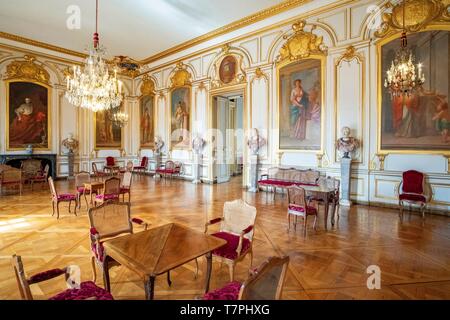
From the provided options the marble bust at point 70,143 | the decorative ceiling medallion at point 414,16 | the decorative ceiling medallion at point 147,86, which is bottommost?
the marble bust at point 70,143

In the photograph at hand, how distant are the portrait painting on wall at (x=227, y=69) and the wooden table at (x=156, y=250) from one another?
8000 mm

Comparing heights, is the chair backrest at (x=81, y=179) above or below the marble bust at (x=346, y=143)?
below

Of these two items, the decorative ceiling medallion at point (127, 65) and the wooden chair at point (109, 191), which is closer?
the wooden chair at point (109, 191)

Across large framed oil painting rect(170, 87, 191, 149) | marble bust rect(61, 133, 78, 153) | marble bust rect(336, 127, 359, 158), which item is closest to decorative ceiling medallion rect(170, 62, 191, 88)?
large framed oil painting rect(170, 87, 191, 149)

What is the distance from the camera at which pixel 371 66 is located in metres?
6.56

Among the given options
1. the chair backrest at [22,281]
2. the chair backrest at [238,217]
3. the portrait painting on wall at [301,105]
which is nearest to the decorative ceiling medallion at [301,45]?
the portrait painting on wall at [301,105]

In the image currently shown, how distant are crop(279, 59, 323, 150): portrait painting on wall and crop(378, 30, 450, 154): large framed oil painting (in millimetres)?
1647

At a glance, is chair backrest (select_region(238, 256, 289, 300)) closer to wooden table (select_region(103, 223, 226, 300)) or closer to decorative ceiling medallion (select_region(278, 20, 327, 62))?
wooden table (select_region(103, 223, 226, 300))

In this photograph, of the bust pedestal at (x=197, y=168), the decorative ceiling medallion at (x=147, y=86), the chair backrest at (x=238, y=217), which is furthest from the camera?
the decorative ceiling medallion at (x=147, y=86)

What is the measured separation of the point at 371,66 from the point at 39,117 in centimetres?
1287

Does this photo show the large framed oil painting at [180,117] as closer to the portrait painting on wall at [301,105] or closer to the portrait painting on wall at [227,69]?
the portrait painting on wall at [227,69]

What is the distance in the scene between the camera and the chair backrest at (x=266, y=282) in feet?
4.59

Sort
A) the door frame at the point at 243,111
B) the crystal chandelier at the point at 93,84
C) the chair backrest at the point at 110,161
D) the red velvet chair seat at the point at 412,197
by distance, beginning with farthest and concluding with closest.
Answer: the chair backrest at the point at 110,161 → the door frame at the point at 243,111 → the crystal chandelier at the point at 93,84 → the red velvet chair seat at the point at 412,197

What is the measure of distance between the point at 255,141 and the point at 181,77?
536 centimetres
